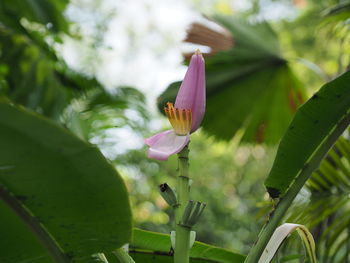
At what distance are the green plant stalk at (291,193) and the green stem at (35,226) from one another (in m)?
0.30

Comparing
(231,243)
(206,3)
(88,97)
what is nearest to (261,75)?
(88,97)

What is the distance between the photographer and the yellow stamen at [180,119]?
79 cm

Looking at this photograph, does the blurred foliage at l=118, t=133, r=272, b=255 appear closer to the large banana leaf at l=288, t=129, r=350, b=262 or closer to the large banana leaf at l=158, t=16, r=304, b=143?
the large banana leaf at l=158, t=16, r=304, b=143

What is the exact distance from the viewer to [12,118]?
591 mm

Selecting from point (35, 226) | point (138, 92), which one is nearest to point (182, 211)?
point (35, 226)

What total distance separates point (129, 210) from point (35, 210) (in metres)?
0.13

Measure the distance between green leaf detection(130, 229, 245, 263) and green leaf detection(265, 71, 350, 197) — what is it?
173mm

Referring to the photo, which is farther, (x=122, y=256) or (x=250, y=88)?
(x=250, y=88)

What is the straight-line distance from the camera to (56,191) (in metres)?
0.70

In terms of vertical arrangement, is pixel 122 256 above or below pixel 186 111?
below

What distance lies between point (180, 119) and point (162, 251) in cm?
33

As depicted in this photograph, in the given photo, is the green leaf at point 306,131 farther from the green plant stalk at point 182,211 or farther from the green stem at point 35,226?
the green stem at point 35,226

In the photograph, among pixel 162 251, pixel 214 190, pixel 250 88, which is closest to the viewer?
pixel 162 251

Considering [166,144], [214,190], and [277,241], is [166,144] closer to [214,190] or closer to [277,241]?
[277,241]
